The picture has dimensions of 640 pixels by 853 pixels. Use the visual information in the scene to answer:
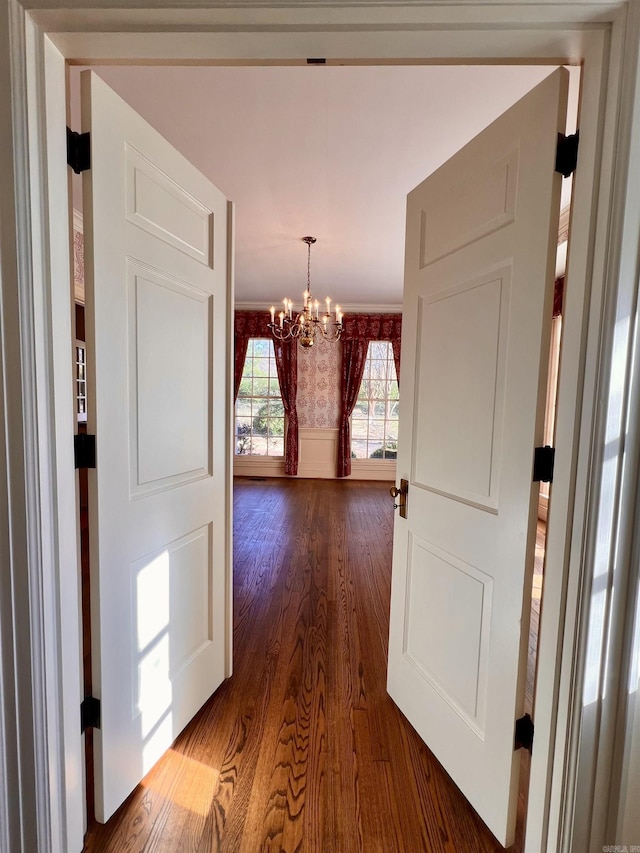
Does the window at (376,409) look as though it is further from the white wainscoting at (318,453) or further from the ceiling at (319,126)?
the ceiling at (319,126)

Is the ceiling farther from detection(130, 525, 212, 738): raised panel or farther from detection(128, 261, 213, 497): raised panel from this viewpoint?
detection(130, 525, 212, 738): raised panel

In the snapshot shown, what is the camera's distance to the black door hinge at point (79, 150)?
97cm

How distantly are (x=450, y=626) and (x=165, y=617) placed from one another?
1007 millimetres

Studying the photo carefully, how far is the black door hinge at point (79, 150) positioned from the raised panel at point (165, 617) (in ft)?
3.76

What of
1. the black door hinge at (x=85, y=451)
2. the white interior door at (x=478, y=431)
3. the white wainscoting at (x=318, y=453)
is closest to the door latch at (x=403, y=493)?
the white interior door at (x=478, y=431)

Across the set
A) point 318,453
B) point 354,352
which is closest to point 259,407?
point 318,453

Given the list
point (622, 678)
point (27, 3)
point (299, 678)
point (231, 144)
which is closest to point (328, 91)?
point (231, 144)

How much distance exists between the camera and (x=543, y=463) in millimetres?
984

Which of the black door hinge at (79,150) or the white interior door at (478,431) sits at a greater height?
the black door hinge at (79,150)

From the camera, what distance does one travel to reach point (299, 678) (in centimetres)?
175

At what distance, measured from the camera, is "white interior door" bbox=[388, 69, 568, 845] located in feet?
3.27

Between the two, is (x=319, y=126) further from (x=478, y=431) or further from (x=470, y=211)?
(x=478, y=431)

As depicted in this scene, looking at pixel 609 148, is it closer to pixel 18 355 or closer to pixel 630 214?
pixel 630 214

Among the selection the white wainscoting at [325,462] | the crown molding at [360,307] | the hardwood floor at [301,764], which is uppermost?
the crown molding at [360,307]
